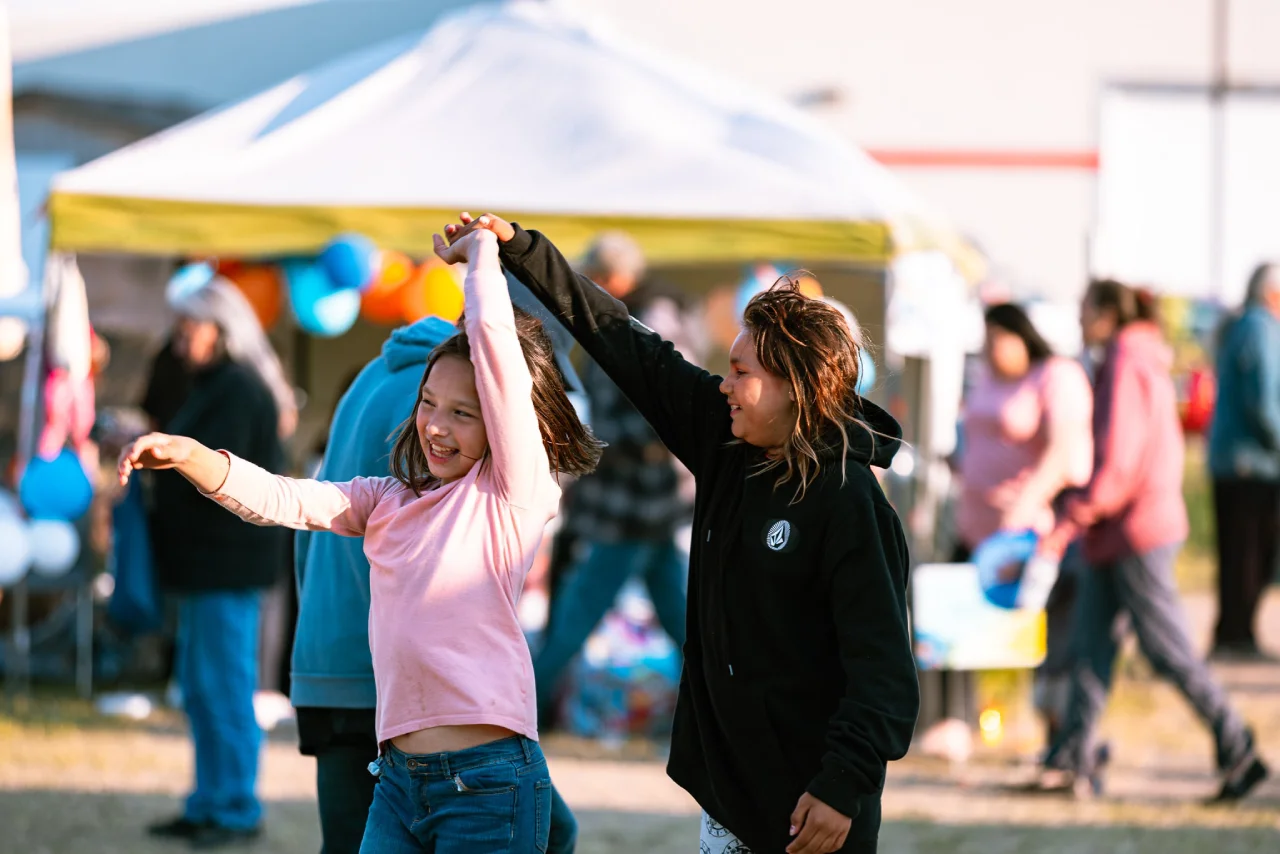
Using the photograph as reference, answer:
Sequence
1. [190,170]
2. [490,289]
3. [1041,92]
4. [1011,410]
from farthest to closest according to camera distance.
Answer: [1041,92] → [190,170] → [1011,410] → [490,289]

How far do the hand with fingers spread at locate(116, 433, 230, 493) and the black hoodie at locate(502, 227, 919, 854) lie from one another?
0.55 metres

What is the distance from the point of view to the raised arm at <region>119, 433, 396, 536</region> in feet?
7.61

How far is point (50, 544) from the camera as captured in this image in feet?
21.4

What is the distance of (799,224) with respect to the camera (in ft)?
20.3

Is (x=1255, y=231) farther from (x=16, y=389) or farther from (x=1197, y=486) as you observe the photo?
(x=16, y=389)

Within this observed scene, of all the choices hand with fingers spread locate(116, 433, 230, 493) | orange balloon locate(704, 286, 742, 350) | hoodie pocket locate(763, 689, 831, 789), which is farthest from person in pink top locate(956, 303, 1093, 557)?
hand with fingers spread locate(116, 433, 230, 493)

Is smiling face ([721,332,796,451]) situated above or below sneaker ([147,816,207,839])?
above

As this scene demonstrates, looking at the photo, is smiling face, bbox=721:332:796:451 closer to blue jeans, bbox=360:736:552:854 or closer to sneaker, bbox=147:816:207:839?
blue jeans, bbox=360:736:552:854

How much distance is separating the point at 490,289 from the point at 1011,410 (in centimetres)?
389

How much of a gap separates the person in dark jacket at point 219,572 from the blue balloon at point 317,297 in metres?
1.27

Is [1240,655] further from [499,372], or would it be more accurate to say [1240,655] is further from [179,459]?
[179,459]

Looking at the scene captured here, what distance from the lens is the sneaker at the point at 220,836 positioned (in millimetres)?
4820

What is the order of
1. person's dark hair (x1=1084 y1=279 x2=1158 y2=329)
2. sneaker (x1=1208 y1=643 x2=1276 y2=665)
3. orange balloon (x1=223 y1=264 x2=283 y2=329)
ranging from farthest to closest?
sneaker (x1=1208 y1=643 x2=1276 y2=665)
orange balloon (x1=223 y1=264 x2=283 y2=329)
person's dark hair (x1=1084 y1=279 x2=1158 y2=329)

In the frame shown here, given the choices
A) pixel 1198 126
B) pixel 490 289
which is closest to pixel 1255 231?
pixel 1198 126
